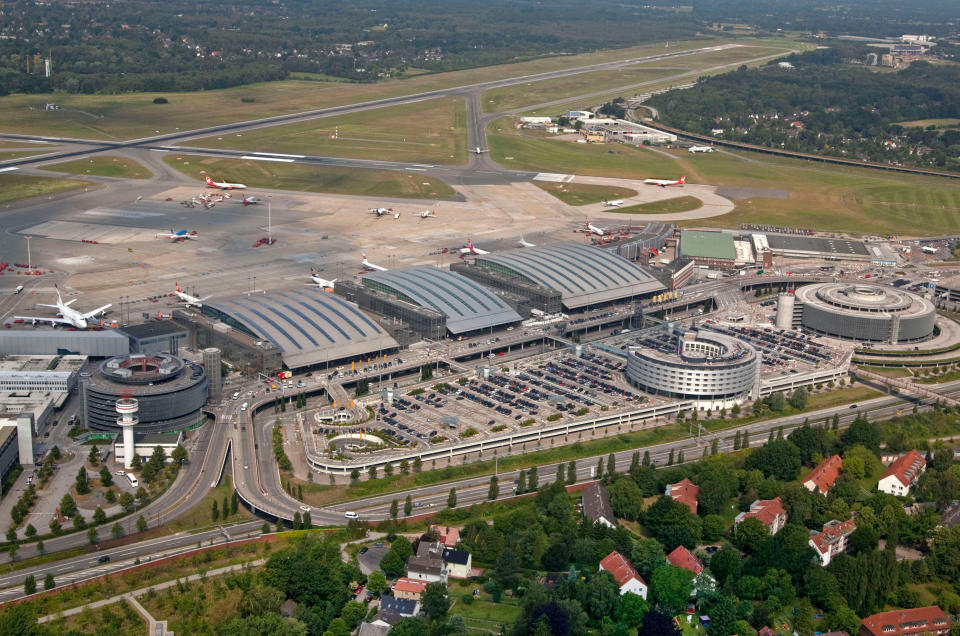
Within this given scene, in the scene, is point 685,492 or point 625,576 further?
point 685,492

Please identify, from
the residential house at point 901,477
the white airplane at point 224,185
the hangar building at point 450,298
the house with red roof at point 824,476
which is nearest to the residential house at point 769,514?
the house with red roof at point 824,476

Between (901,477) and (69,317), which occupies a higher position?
(69,317)

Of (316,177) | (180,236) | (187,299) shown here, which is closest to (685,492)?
(187,299)

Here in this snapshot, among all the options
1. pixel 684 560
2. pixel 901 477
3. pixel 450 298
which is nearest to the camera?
pixel 684 560

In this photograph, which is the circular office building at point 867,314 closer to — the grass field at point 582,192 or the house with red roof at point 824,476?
the house with red roof at point 824,476

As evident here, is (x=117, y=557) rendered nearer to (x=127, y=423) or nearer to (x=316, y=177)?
(x=127, y=423)

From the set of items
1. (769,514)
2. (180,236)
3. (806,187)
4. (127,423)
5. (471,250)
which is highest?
(806,187)

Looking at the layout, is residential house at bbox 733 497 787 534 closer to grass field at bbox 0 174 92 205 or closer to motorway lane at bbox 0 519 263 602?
motorway lane at bbox 0 519 263 602
